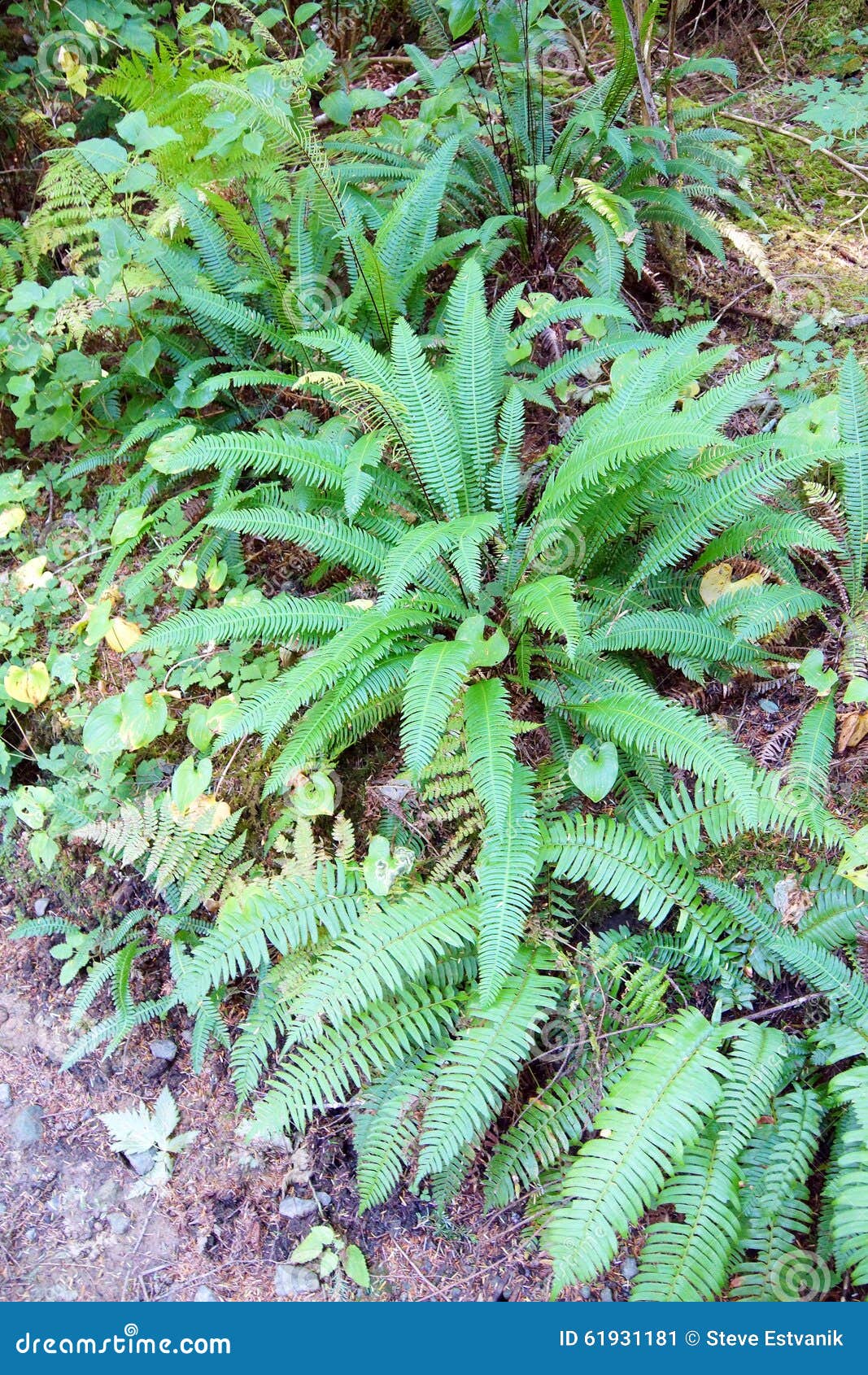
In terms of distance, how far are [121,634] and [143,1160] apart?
6.28ft

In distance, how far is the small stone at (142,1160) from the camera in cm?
304

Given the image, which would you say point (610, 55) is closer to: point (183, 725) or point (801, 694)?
point (801, 694)

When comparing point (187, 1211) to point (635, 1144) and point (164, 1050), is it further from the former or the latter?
point (635, 1144)

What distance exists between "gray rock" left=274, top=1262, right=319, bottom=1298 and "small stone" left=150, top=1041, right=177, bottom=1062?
0.83 meters

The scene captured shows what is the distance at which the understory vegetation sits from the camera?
2551 mm

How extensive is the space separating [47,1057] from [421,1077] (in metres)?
1.58

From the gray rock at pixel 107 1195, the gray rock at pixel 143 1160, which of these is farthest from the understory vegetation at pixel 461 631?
the gray rock at pixel 107 1195

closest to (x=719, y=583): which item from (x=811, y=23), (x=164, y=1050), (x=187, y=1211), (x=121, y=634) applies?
(x=121, y=634)

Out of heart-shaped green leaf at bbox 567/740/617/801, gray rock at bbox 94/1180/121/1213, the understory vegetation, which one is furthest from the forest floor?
heart-shaped green leaf at bbox 567/740/617/801

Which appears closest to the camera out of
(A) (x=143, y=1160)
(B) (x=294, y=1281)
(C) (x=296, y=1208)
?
(B) (x=294, y=1281)

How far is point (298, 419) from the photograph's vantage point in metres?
3.71

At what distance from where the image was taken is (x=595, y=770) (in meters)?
2.75

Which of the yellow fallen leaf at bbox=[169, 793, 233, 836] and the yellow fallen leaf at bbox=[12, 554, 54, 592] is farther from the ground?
the yellow fallen leaf at bbox=[12, 554, 54, 592]

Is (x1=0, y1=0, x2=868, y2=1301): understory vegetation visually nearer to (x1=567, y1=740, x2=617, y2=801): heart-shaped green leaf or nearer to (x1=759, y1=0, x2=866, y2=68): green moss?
(x1=567, y1=740, x2=617, y2=801): heart-shaped green leaf
